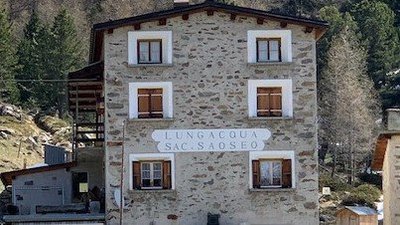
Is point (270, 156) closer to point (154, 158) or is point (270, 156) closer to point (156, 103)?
point (154, 158)

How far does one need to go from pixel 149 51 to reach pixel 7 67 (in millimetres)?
36198

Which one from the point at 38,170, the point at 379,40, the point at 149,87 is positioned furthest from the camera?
the point at 379,40

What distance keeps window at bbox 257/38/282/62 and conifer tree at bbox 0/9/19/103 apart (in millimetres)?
36720

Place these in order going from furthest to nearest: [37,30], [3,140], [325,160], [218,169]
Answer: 1. [37,30]
2. [325,160]
3. [3,140]
4. [218,169]

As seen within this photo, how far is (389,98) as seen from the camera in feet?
245

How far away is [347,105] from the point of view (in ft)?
231

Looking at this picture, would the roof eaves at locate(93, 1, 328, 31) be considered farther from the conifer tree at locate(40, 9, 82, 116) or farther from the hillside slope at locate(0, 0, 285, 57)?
the hillside slope at locate(0, 0, 285, 57)

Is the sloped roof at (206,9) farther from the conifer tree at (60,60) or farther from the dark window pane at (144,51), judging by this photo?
the conifer tree at (60,60)

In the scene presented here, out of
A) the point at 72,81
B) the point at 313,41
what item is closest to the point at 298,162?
the point at 313,41

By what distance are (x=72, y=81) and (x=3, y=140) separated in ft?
98.0

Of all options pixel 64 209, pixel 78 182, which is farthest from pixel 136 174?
pixel 78 182

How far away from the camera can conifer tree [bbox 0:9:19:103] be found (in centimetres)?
7200

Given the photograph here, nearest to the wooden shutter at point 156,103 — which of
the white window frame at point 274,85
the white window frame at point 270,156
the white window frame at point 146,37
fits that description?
the white window frame at point 146,37

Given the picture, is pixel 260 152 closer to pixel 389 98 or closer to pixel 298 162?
pixel 298 162
